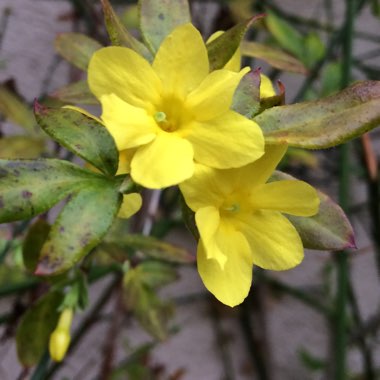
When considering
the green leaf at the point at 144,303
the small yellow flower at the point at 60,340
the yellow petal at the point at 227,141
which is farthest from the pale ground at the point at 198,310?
the yellow petal at the point at 227,141

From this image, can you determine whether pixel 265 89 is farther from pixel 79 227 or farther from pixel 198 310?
pixel 198 310

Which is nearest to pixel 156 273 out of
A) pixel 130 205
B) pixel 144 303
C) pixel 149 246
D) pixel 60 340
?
pixel 144 303

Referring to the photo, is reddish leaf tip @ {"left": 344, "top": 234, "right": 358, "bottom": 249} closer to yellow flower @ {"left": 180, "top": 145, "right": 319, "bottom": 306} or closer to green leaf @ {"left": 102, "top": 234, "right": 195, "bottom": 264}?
yellow flower @ {"left": 180, "top": 145, "right": 319, "bottom": 306}

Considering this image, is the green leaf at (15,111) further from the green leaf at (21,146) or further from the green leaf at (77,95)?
the green leaf at (77,95)

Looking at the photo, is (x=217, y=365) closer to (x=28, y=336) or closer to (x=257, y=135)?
(x=28, y=336)

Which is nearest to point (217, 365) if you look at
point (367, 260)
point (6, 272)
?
point (367, 260)

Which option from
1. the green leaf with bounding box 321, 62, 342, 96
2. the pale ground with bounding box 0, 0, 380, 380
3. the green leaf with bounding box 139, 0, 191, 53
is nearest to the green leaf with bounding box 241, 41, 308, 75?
the green leaf with bounding box 139, 0, 191, 53
